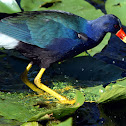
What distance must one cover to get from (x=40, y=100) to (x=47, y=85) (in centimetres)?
43

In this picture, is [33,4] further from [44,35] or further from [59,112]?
[59,112]

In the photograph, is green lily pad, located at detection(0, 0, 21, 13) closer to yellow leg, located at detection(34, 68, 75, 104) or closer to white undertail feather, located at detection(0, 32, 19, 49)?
white undertail feather, located at detection(0, 32, 19, 49)

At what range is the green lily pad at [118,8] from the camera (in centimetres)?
355

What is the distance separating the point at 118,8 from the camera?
3.57m

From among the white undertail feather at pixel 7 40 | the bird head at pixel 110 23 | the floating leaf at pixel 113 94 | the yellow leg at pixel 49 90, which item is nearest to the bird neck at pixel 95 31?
the bird head at pixel 110 23

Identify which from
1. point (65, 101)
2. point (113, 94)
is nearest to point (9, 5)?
point (65, 101)

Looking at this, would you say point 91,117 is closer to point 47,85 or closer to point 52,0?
point 47,85

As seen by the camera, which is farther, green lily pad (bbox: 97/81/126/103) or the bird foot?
the bird foot

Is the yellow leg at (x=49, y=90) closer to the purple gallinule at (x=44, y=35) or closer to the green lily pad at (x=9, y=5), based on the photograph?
the purple gallinule at (x=44, y=35)

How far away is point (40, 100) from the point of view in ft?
7.91

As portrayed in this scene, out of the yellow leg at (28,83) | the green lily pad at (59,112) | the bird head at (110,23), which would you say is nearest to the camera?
the green lily pad at (59,112)

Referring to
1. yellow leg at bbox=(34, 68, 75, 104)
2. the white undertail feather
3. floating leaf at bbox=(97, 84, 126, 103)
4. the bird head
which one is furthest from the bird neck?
floating leaf at bbox=(97, 84, 126, 103)

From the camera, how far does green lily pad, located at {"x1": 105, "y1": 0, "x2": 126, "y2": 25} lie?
3.55 meters

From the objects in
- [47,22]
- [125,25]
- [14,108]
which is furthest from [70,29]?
[125,25]
